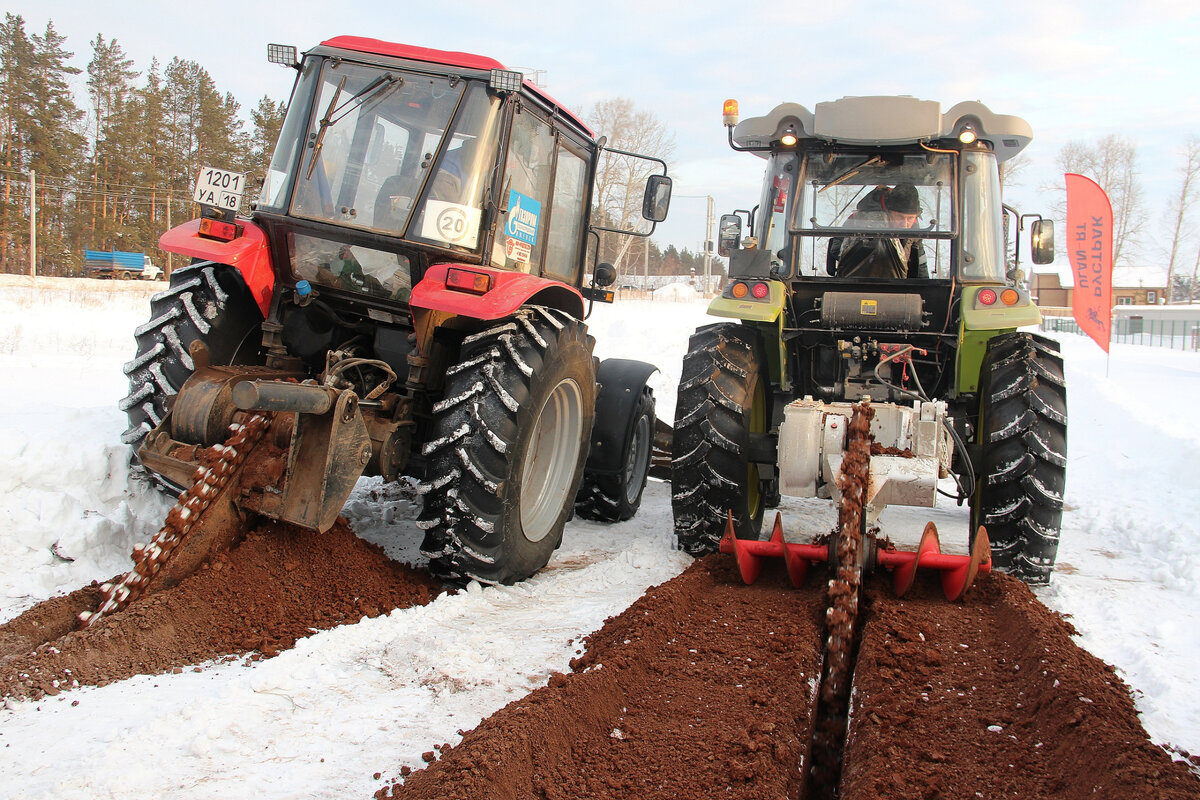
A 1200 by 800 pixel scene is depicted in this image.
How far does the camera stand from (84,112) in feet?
130

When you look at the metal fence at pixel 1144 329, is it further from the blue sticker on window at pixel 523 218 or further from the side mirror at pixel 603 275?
the blue sticker on window at pixel 523 218

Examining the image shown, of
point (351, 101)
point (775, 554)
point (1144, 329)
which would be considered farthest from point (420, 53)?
point (1144, 329)

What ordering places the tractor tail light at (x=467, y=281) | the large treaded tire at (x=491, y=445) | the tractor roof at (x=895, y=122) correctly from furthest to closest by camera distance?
the tractor roof at (x=895, y=122), the tractor tail light at (x=467, y=281), the large treaded tire at (x=491, y=445)

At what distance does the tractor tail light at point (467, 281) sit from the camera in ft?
12.9

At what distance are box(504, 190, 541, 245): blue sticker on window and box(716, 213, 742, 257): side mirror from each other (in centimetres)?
145

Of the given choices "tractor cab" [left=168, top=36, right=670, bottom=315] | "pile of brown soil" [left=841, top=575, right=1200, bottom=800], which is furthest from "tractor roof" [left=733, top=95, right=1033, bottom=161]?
"pile of brown soil" [left=841, top=575, right=1200, bottom=800]

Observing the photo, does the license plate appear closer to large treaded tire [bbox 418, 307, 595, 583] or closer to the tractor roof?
large treaded tire [bbox 418, 307, 595, 583]

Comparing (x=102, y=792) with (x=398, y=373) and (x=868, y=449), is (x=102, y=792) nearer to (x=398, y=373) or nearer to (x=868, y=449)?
(x=398, y=373)

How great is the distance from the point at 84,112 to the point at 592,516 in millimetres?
43686

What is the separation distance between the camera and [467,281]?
12.9ft

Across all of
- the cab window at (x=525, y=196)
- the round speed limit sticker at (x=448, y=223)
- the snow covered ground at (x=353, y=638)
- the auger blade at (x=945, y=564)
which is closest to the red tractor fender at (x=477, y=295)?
the round speed limit sticker at (x=448, y=223)

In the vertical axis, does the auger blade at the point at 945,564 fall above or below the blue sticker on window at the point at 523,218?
below

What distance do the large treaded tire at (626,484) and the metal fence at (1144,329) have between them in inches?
1424

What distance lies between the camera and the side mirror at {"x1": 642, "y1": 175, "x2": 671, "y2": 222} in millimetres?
5402
